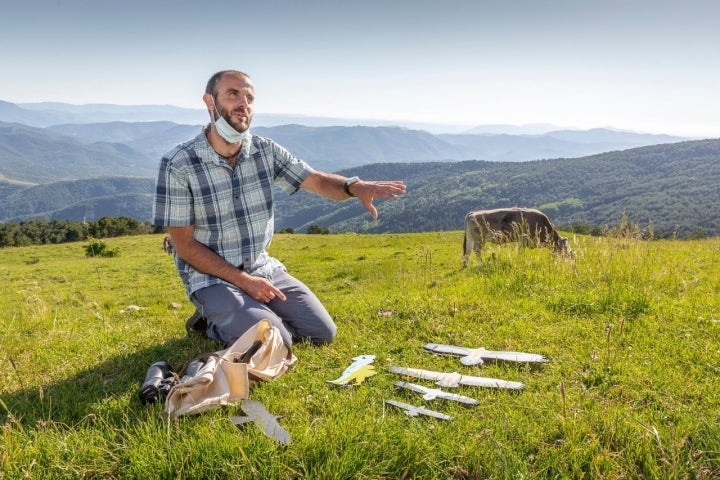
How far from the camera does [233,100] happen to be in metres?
5.50

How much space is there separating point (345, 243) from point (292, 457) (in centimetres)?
3457

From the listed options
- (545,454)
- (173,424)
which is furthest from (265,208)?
(545,454)

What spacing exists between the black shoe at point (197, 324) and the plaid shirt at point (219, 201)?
15.0 inches

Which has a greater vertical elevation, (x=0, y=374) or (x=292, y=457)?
A: (x=292, y=457)

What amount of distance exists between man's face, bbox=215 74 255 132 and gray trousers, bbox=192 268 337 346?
1921 mm

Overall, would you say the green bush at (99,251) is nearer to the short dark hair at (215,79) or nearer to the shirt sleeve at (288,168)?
the shirt sleeve at (288,168)

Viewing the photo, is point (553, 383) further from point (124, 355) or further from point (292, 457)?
point (124, 355)

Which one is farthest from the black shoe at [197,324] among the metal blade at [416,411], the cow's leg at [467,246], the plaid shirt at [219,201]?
the cow's leg at [467,246]

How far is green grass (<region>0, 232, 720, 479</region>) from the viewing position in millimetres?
3119

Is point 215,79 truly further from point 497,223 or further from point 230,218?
point 497,223

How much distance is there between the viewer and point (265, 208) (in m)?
6.08

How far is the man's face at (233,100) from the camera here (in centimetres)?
550

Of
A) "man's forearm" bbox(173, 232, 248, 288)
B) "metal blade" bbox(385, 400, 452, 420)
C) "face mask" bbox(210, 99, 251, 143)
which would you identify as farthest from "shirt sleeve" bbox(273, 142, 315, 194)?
"metal blade" bbox(385, 400, 452, 420)

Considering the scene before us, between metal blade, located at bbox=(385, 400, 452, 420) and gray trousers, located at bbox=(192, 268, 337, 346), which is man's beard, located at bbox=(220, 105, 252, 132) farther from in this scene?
metal blade, located at bbox=(385, 400, 452, 420)
